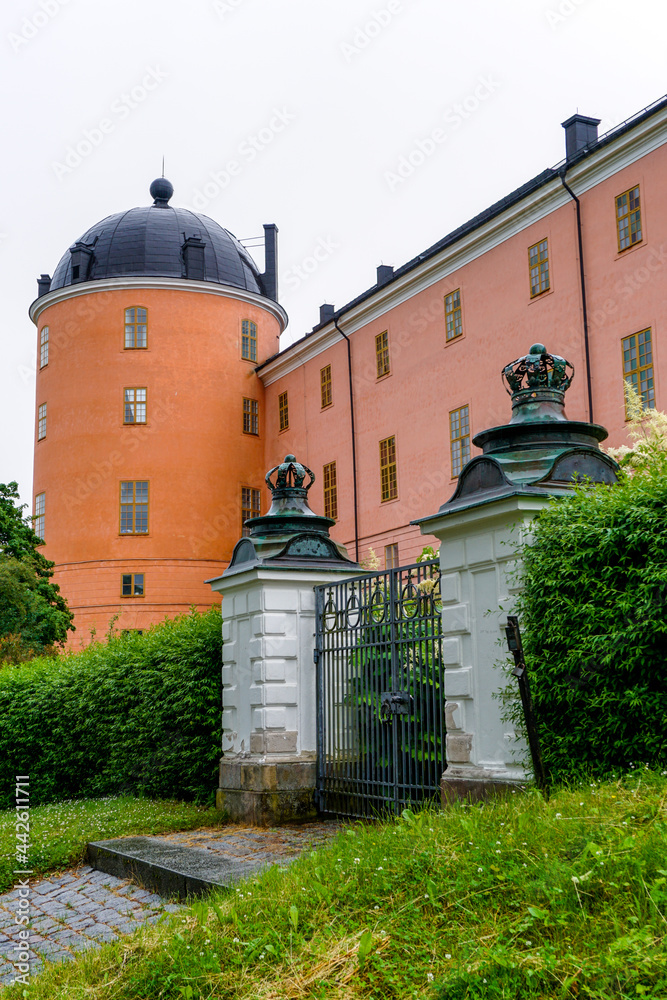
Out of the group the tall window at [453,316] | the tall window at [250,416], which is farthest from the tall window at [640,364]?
the tall window at [250,416]

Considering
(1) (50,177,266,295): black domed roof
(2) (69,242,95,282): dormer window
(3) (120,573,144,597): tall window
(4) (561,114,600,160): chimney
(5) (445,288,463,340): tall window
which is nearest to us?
(4) (561,114,600,160): chimney

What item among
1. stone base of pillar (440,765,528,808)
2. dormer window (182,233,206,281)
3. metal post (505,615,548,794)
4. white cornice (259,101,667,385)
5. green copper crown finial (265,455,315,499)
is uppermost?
dormer window (182,233,206,281)

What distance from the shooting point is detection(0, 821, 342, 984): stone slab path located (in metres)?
6.54

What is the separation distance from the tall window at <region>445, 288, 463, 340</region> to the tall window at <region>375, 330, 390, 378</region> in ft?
10.4

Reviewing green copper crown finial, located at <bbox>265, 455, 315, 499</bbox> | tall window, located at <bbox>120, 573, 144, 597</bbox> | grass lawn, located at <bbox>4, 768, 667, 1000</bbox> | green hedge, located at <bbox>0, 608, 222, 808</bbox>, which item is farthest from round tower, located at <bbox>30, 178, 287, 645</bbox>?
grass lawn, located at <bbox>4, 768, 667, 1000</bbox>

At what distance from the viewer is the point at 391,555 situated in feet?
99.4

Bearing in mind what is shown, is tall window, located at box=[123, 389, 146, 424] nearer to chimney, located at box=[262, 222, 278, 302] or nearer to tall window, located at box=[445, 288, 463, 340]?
chimney, located at box=[262, 222, 278, 302]

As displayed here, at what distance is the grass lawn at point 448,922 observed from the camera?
3848 mm

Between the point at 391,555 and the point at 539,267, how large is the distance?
943cm

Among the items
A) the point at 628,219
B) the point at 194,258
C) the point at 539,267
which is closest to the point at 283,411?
the point at 194,258

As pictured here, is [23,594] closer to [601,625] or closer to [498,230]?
[498,230]

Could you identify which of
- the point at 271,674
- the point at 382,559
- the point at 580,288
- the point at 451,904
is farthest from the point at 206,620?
the point at 382,559

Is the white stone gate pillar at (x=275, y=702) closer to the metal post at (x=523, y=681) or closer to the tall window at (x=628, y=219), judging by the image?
the metal post at (x=523, y=681)

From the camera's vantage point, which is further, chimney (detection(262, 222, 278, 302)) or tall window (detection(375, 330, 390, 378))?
chimney (detection(262, 222, 278, 302))
